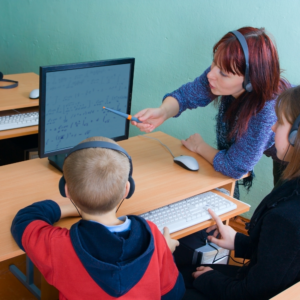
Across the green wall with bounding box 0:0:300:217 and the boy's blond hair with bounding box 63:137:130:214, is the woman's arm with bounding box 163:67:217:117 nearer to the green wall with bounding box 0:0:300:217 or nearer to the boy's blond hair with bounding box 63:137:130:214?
the green wall with bounding box 0:0:300:217

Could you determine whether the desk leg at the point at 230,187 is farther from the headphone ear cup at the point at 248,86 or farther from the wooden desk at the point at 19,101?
the wooden desk at the point at 19,101

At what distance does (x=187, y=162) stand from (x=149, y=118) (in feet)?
0.89

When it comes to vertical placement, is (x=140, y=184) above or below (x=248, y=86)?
below

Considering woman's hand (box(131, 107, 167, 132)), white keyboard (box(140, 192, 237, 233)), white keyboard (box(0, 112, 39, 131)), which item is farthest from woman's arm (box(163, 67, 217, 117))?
white keyboard (box(0, 112, 39, 131))

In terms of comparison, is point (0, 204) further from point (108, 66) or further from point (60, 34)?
point (60, 34)

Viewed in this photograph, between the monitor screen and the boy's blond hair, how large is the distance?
0.42m

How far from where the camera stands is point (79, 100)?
1329 millimetres

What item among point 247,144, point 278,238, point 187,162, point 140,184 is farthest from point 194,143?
point 278,238

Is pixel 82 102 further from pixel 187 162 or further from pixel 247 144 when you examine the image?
pixel 247 144

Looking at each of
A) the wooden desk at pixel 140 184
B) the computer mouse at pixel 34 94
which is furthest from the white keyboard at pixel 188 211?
the computer mouse at pixel 34 94

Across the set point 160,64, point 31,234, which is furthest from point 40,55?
point 31,234

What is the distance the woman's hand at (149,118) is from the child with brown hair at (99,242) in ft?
2.07

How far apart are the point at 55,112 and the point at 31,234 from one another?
1.58 ft

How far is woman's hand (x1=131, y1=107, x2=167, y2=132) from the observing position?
61.7 inches
